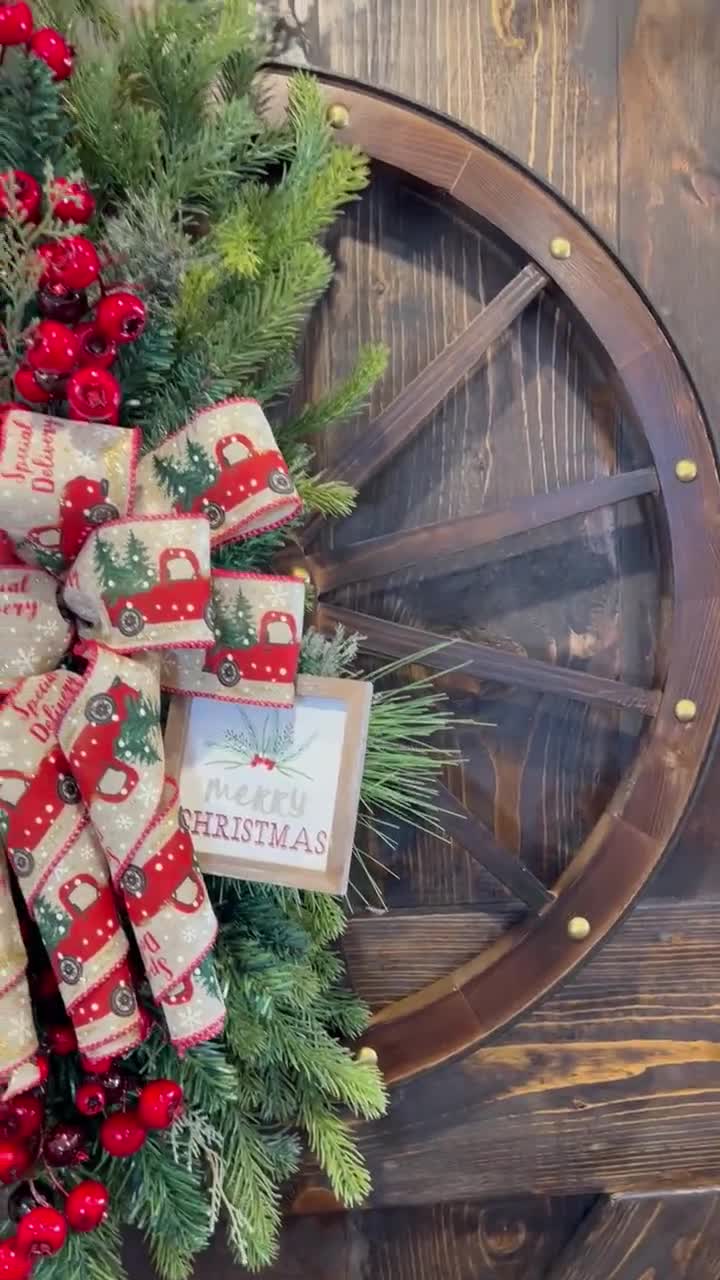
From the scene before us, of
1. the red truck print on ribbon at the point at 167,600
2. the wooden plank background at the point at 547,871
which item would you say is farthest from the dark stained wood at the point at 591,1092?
the red truck print on ribbon at the point at 167,600

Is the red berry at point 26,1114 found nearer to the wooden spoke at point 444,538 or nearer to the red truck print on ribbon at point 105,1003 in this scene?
the red truck print on ribbon at point 105,1003

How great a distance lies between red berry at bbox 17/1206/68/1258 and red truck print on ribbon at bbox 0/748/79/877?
203 millimetres

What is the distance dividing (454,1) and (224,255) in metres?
0.42

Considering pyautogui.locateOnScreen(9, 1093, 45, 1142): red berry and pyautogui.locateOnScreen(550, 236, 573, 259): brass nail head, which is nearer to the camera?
pyautogui.locateOnScreen(9, 1093, 45, 1142): red berry

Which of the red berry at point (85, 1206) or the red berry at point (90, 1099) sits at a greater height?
the red berry at point (90, 1099)

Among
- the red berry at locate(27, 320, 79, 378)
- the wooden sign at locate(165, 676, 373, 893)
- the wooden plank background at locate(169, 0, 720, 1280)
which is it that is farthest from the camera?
the wooden plank background at locate(169, 0, 720, 1280)

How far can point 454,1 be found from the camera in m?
0.86

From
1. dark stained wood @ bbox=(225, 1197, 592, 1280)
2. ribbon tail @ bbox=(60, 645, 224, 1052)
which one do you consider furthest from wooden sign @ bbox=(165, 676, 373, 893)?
dark stained wood @ bbox=(225, 1197, 592, 1280)

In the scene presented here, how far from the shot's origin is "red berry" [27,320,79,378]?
0.52 metres

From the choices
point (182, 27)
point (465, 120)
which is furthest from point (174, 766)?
point (465, 120)

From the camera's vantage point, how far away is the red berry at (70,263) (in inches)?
20.9

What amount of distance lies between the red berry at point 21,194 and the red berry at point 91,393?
97mm

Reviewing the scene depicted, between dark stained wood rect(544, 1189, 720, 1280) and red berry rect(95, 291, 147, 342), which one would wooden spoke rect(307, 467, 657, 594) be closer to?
red berry rect(95, 291, 147, 342)

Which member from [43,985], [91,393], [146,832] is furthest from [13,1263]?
[91,393]
